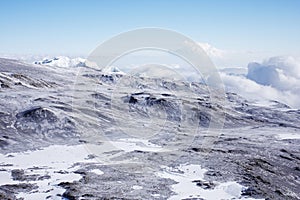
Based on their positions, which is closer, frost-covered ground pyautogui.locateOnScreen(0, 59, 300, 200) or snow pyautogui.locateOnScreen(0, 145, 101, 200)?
snow pyautogui.locateOnScreen(0, 145, 101, 200)

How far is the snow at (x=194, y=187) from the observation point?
42.3 metres

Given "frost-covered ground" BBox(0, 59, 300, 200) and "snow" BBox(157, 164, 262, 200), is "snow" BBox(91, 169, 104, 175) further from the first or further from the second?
"snow" BBox(157, 164, 262, 200)

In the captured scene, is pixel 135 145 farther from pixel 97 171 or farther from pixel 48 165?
pixel 97 171

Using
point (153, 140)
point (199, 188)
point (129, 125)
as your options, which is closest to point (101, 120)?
point (129, 125)

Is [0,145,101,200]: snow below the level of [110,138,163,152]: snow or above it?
above

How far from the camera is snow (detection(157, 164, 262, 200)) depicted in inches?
Result: 1666

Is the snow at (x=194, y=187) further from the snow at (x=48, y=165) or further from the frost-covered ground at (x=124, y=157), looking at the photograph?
the snow at (x=48, y=165)

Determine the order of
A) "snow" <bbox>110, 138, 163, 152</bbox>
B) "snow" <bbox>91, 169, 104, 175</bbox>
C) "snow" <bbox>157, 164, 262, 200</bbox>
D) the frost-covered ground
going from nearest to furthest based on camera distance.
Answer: "snow" <bbox>157, 164, 262, 200</bbox>, the frost-covered ground, "snow" <bbox>91, 169, 104, 175</bbox>, "snow" <bbox>110, 138, 163, 152</bbox>

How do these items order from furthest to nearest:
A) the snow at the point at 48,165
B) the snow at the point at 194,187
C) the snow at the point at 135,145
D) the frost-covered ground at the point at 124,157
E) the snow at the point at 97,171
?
the snow at the point at 135,145 → the snow at the point at 97,171 → the frost-covered ground at the point at 124,157 → the snow at the point at 194,187 → the snow at the point at 48,165

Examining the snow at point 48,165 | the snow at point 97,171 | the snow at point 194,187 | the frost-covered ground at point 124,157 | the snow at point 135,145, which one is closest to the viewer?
the snow at point 48,165

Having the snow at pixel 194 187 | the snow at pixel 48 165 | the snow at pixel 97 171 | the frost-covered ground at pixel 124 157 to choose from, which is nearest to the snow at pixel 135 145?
the frost-covered ground at pixel 124 157

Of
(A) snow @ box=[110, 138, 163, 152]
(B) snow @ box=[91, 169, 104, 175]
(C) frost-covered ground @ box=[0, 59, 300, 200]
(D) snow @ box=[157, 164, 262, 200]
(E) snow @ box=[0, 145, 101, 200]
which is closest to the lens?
(E) snow @ box=[0, 145, 101, 200]

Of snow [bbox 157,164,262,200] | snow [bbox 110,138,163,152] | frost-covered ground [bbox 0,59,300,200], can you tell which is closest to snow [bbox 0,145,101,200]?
frost-covered ground [bbox 0,59,300,200]

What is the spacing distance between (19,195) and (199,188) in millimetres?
22203
